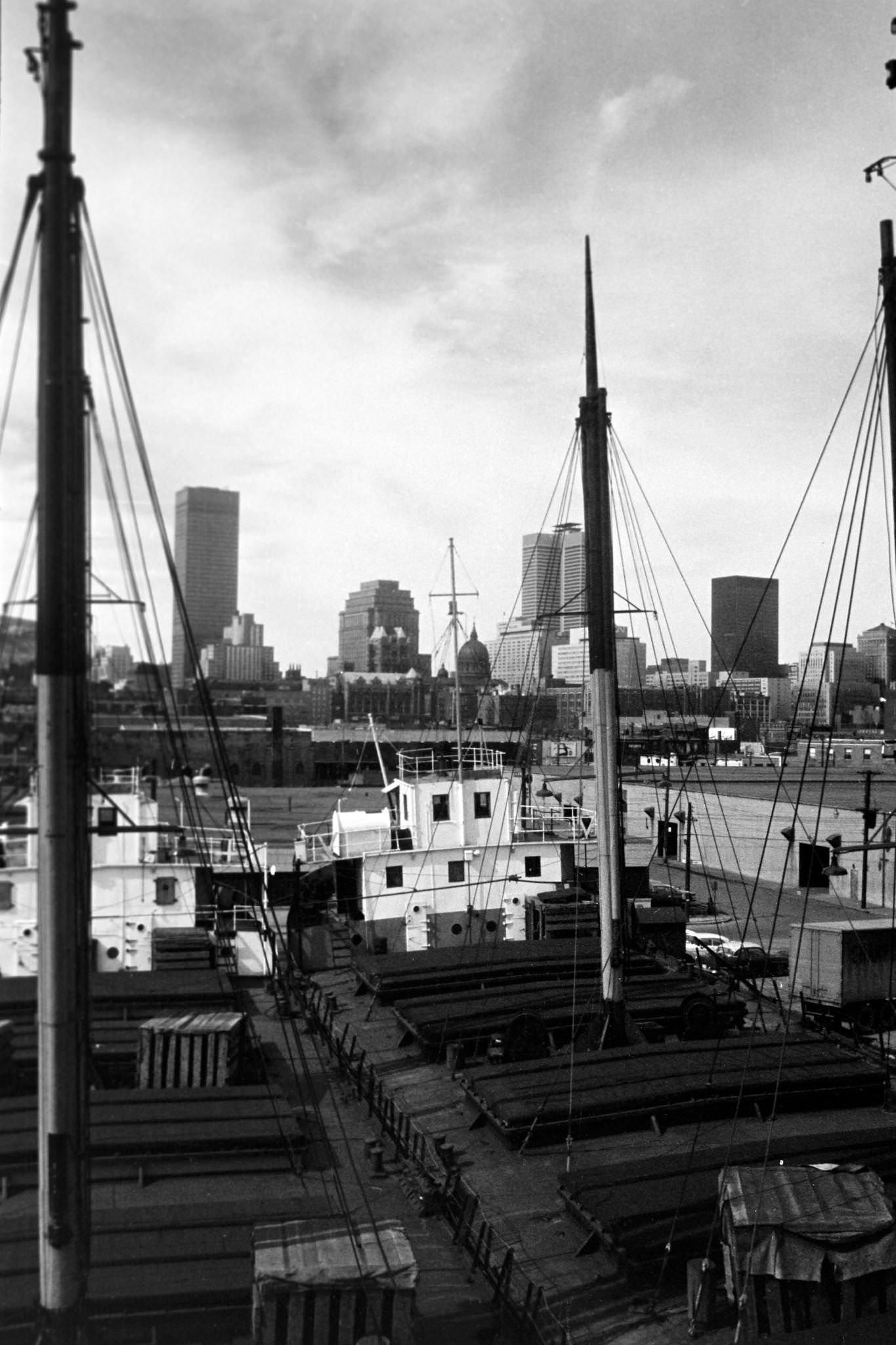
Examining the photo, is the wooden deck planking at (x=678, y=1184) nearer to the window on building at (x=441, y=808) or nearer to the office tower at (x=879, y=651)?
the window on building at (x=441, y=808)

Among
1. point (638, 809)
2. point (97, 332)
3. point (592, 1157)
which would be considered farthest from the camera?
point (638, 809)

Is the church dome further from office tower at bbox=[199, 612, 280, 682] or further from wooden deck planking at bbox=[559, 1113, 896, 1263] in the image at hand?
wooden deck planking at bbox=[559, 1113, 896, 1263]

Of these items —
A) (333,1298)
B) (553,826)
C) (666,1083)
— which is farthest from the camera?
(553,826)

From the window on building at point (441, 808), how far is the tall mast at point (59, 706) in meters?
18.8

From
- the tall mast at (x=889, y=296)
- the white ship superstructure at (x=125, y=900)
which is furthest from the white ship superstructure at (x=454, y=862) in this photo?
the tall mast at (x=889, y=296)

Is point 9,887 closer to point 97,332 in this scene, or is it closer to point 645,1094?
point 645,1094

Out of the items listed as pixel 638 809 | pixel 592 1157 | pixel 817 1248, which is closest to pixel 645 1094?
pixel 592 1157

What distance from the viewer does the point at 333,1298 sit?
23.6 ft

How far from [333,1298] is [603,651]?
9566 millimetres

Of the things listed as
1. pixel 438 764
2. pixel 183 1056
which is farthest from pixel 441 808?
pixel 183 1056

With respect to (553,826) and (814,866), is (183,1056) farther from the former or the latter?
(814,866)

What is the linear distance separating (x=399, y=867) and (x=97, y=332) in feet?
61.3

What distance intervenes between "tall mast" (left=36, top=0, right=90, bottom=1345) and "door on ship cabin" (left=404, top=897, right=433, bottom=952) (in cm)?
1807

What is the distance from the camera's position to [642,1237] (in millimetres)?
9297
